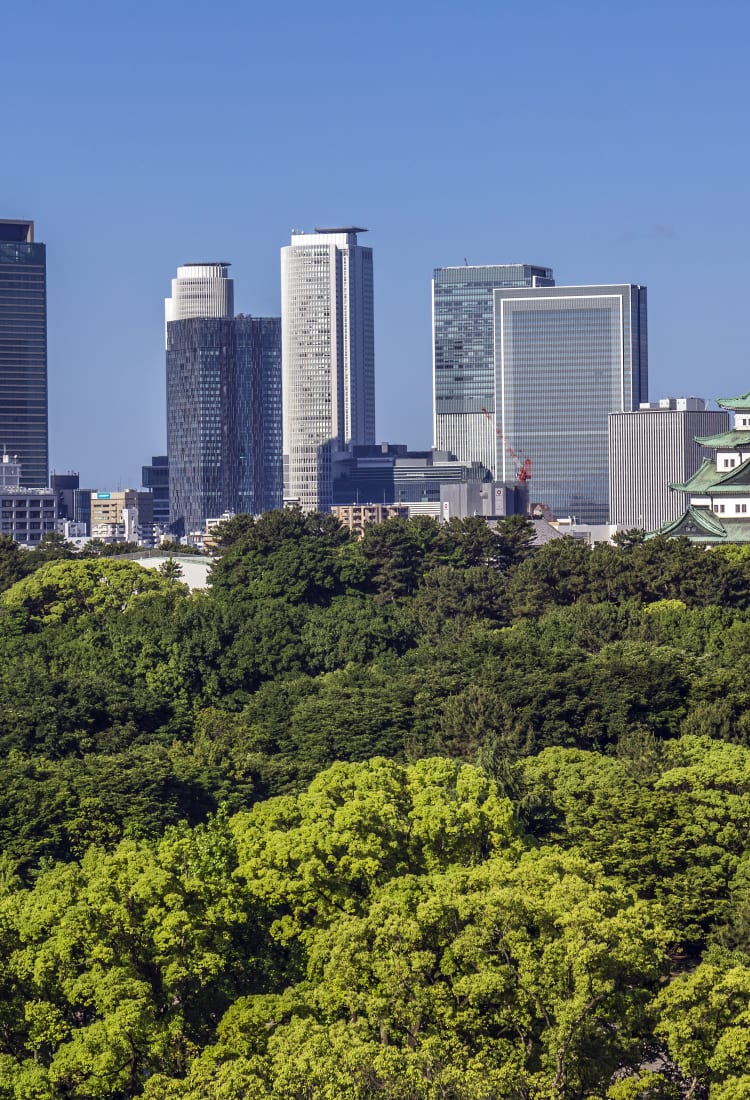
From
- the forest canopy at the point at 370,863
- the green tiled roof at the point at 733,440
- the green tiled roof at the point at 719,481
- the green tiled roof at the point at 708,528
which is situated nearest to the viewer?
the forest canopy at the point at 370,863

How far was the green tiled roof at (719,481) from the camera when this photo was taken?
357ft

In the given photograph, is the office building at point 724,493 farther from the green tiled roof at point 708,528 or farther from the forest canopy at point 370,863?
the forest canopy at point 370,863

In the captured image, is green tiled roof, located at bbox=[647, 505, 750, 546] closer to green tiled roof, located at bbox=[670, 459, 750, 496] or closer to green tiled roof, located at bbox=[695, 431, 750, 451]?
green tiled roof, located at bbox=[670, 459, 750, 496]

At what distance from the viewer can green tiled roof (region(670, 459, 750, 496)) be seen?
108688mm

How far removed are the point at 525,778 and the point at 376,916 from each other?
18413 mm

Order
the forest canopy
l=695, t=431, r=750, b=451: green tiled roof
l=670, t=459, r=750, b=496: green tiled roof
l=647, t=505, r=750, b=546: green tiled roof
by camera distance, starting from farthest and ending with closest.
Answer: l=695, t=431, r=750, b=451: green tiled roof
l=670, t=459, r=750, b=496: green tiled roof
l=647, t=505, r=750, b=546: green tiled roof
the forest canopy

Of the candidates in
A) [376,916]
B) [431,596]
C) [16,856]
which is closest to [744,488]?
[431,596]

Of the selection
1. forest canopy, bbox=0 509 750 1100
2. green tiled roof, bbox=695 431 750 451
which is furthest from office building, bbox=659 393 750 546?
forest canopy, bbox=0 509 750 1100

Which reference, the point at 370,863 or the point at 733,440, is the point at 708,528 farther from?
the point at 370,863

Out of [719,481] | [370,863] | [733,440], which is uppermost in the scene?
[733,440]

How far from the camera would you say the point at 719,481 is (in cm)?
10938

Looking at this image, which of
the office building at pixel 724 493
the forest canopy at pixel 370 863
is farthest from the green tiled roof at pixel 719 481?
the forest canopy at pixel 370 863

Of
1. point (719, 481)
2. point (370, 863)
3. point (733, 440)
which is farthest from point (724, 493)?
point (370, 863)

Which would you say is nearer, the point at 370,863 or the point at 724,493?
the point at 370,863
